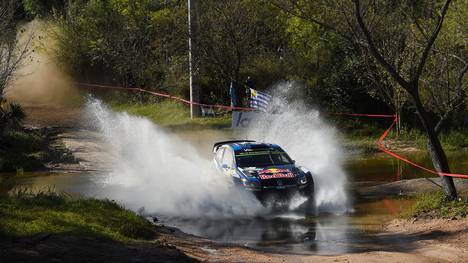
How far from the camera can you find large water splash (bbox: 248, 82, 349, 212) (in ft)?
60.2

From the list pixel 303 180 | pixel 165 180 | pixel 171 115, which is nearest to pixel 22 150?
pixel 165 180

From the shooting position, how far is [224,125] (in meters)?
30.5

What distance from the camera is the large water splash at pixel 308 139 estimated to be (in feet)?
60.2

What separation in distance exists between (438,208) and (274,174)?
13.4 ft

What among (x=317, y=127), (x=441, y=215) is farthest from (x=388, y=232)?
(x=317, y=127)

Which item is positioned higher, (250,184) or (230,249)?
(250,184)

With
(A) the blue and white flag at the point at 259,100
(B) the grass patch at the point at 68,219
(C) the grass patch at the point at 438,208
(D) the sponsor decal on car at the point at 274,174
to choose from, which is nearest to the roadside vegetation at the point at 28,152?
(A) the blue and white flag at the point at 259,100

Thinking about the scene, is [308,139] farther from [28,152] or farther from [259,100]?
[28,152]

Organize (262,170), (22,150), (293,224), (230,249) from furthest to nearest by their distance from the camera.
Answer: (22,150) < (262,170) < (293,224) < (230,249)

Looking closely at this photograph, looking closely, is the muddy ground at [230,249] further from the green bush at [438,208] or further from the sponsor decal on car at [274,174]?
the sponsor decal on car at [274,174]

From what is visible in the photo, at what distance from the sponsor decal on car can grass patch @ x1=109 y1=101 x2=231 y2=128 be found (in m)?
13.4

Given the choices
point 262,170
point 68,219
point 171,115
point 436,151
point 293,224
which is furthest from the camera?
point 171,115

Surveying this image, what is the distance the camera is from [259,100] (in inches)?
1197

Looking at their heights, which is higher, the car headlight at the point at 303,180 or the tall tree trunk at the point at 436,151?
the tall tree trunk at the point at 436,151
